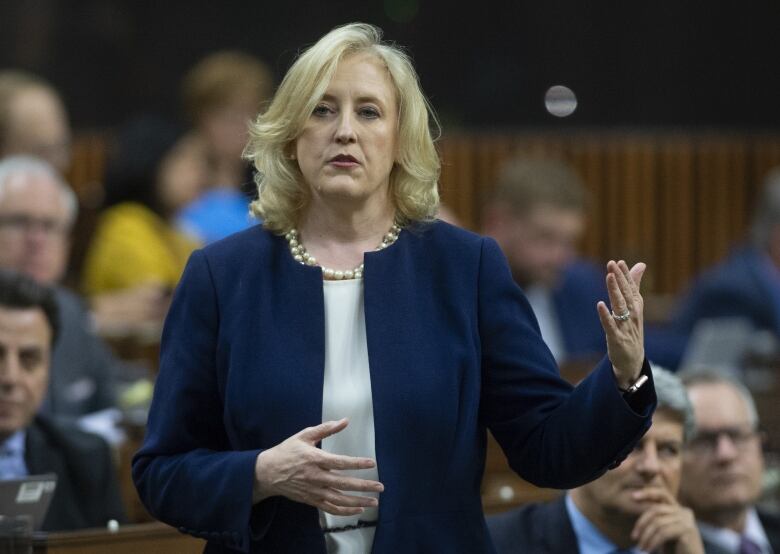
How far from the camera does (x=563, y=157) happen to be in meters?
9.70

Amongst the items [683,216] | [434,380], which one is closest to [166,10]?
[683,216]

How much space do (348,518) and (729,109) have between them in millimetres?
7664

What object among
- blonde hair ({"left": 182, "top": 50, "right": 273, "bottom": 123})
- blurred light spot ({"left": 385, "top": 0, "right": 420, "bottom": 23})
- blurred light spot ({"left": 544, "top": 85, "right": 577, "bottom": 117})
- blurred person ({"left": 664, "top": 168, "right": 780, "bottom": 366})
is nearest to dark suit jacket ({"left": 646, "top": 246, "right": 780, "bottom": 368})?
blurred person ({"left": 664, "top": 168, "right": 780, "bottom": 366})

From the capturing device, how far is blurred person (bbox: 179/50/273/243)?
22.9 feet

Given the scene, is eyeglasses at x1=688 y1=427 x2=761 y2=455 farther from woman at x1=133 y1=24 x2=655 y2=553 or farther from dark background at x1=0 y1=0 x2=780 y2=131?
dark background at x1=0 y1=0 x2=780 y2=131

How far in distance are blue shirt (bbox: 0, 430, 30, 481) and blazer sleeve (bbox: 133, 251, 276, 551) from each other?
1.49 meters

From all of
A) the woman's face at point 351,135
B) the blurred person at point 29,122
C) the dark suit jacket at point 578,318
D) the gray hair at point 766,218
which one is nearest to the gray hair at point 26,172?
the blurred person at point 29,122

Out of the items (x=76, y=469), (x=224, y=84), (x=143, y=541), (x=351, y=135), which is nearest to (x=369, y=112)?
(x=351, y=135)

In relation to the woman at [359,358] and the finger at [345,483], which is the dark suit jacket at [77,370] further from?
the finger at [345,483]

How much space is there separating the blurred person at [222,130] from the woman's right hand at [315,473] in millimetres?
4370

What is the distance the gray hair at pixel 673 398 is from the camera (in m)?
3.77

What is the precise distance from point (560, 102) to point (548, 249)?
3.07 m

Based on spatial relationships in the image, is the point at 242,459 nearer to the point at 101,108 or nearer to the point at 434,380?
the point at 434,380

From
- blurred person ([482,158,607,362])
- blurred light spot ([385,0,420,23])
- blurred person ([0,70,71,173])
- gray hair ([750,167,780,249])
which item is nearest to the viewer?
blurred person ([0,70,71,173])
